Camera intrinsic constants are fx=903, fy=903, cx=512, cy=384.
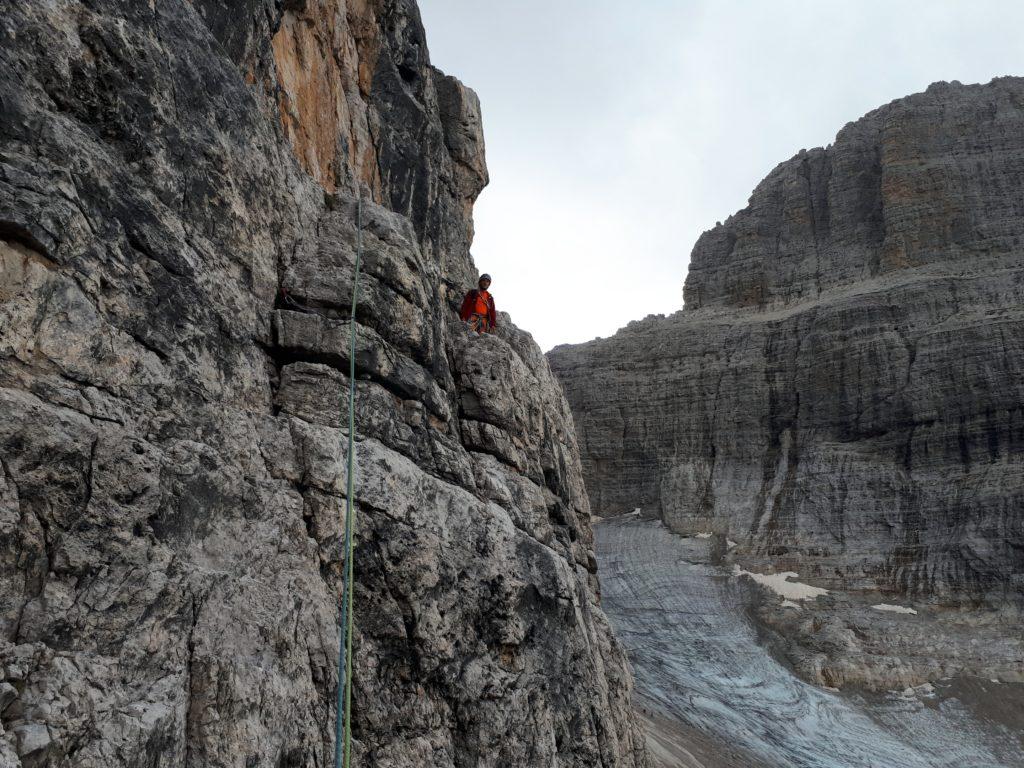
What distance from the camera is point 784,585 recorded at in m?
35.9

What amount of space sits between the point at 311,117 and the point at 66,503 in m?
10.9

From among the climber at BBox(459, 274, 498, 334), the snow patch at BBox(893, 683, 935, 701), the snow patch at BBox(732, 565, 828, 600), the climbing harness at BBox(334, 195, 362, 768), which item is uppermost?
the climber at BBox(459, 274, 498, 334)

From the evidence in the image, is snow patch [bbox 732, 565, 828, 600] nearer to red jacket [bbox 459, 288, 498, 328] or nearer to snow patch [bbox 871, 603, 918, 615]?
snow patch [bbox 871, 603, 918, 615]

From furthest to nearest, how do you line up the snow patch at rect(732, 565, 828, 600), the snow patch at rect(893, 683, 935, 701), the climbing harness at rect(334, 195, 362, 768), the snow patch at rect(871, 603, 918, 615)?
the snow patch at rect(732, 565, 828, 600)
the snow patch at rect(871, 603, 918, 615)
the snow patch at rect(893, 683, 935, 701)
the climbing harness at rect(334, 195, 362, 768)

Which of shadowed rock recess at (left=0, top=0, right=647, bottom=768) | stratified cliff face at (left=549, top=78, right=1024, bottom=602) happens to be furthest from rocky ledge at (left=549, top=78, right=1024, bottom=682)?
shadowed rock recess at (left=0, top=0, right=647, bottom=768)

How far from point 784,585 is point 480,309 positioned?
24481 millimetres

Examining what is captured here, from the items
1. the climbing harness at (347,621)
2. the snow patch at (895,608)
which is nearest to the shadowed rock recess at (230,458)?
the climbing harness at (347,621)

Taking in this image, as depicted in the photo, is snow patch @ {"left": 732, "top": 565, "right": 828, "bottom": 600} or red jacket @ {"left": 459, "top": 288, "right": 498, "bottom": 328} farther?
snow patch @ {"left": 732, "top": 565, "right": 828, "bottom": 600}

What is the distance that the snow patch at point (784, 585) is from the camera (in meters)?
35.1

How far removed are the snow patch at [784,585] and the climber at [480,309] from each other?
23.4 m

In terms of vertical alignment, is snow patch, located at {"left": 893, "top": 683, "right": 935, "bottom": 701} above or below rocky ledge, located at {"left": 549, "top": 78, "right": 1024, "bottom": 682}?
below

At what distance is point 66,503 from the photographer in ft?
22.8

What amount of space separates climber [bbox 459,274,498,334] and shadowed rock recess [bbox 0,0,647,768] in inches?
48.6

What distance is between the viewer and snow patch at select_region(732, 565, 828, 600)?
115 ft
